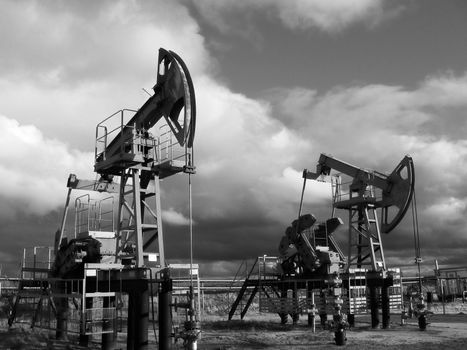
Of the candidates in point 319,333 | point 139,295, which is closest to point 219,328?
point 319,333

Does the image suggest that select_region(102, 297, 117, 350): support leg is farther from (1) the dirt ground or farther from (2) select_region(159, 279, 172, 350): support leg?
(2) select_region(159, 279, 172, 350): support leg

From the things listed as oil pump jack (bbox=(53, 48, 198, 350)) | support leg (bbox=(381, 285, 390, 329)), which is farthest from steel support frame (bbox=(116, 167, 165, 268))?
support leg (bbox=(381, 285, 390, 329))

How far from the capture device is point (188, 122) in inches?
591

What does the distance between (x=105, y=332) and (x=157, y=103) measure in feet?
21.7

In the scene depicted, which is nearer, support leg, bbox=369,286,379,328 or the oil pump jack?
the oil pump jack

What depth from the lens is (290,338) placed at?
17859 millimetres

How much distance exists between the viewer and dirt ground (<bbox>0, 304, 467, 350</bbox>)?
15562 mm

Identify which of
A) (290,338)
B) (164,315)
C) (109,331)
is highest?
(164,315)

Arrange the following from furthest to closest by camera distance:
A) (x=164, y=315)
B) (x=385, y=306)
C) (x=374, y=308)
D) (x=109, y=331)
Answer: (x=374, y=308)
(x=385, y=306)
(x=109, y=331)
(x=164, y=315)

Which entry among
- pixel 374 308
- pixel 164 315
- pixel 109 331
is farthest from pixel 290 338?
pixel 109 331

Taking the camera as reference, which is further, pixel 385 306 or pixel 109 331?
pixel 385 306

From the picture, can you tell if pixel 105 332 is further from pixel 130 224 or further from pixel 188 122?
pixel 188 122

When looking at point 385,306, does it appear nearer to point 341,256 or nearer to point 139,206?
point 341,256

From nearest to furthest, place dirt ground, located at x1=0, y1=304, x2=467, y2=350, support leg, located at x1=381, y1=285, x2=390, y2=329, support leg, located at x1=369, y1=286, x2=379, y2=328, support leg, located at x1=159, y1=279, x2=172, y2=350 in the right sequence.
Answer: support leg, located at x1=159, y1=279, x2=172, y2=350 < dirt ground, located at x1=0, y1=304, x2=467, y2=350 < support leg, located at x1=381, y1=285, x2=390, y2=329 < support leg, located at x1=369, y1=286, x2=379, y2=328
